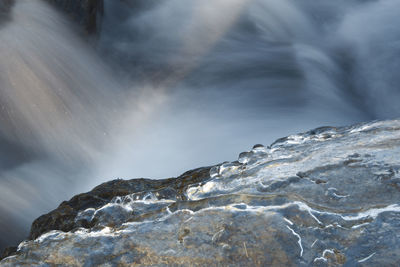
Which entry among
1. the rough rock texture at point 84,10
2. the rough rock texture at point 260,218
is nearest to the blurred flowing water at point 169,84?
the rough rock texture at point 84,10

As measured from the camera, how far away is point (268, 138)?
473 cm

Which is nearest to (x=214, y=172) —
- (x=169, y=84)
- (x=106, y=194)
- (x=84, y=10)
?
(x=106, y=194)

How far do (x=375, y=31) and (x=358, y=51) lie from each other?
0.54 m

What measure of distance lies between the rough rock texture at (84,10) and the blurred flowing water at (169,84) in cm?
14

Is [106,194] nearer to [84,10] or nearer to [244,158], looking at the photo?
[244,158]

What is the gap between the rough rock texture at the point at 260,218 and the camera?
157 cm

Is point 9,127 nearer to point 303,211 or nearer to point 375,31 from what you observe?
point 303,211

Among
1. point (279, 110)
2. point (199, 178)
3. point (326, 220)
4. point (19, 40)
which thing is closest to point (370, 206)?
point (326, 220)

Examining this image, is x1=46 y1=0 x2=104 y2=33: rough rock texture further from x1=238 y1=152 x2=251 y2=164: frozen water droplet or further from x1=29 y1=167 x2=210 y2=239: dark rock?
x1=238 y1=152 x2=251 y2=164: frozen water droplet

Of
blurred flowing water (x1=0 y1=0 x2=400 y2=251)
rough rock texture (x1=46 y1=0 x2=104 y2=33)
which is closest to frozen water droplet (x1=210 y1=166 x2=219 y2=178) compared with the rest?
blurred flowing water (x1=0 y1=0 x2=400 y2=251)

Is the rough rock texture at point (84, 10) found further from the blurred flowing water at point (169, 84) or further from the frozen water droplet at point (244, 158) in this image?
the frozen water droplet at point (244, 158)

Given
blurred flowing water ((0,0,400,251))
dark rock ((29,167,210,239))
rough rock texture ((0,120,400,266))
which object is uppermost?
blurred flowing water ((0,0,400,251))

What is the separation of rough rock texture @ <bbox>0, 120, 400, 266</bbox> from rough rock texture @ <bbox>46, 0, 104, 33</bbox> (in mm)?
4160

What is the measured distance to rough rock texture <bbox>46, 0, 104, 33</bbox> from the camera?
5862mm
